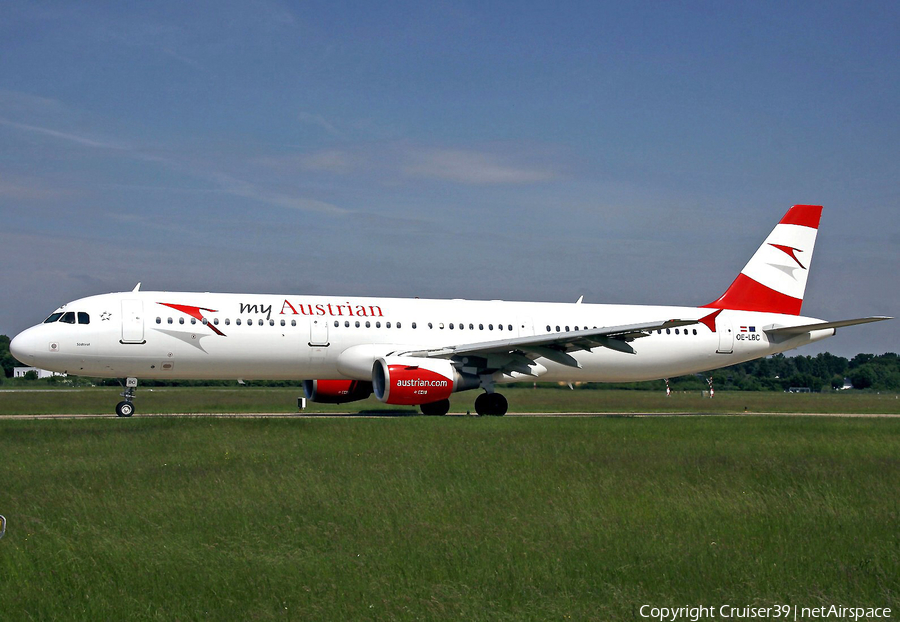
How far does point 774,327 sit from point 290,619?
27014 millimetres

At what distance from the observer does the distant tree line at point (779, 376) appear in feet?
160

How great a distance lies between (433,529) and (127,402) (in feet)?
57.2

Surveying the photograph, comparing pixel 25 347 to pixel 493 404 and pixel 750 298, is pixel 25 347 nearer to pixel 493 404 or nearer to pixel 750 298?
pixel 493 404

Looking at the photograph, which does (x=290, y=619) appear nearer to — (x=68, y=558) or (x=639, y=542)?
(x=68, y=558)

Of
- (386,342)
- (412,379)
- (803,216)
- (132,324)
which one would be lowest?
(412,379)

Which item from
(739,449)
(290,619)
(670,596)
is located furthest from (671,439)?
(290,619)

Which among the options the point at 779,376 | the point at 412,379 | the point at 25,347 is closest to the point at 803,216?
the point at 412,379

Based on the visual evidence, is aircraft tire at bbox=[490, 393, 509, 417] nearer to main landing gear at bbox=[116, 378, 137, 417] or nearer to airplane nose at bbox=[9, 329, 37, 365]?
main landing gear at bbox=[116, 378, 137, 417]

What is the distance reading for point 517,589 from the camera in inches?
286

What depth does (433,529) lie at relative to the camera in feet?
30.1

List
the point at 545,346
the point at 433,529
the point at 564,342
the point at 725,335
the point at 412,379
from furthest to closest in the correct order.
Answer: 1. the point at 725,335
2. the point at 545,346
3. the point at 564,342
4. the point at 412,379
5. the point at 433,529

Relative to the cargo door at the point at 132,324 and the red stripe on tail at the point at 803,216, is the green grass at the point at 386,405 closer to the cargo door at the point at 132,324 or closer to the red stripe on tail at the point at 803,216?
the cargo door at the point at 132,324

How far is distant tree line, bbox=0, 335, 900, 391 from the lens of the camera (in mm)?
48875

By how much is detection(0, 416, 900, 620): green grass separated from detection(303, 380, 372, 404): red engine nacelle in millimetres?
11555
